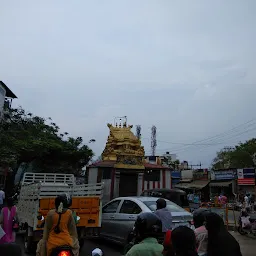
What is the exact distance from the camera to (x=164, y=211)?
20.0 ft

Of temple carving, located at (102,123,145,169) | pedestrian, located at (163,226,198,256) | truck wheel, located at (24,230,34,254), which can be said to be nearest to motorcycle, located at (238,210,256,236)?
truck wheel, located at (24,230,34,254)

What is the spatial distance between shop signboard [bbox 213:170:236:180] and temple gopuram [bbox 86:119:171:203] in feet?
48.7

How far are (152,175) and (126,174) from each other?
2028 mm

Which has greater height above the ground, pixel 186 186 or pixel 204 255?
pixel 186 186

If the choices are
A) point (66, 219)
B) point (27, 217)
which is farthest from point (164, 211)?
point (27, 217)

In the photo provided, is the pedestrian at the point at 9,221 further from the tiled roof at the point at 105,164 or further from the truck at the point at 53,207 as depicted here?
the tiled roof at the point at 105,164

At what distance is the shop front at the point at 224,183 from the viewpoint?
117ft

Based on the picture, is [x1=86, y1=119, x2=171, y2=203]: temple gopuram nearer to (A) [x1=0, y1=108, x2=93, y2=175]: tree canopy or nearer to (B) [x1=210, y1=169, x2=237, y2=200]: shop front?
(A) [x1=0, y1=108, x2=93, y2=175]: tree canopy

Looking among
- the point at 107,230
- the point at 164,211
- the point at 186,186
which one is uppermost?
the point at 186,186

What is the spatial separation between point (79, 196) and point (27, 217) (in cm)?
152

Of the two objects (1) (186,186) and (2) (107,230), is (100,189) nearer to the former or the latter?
(2) (107,230)

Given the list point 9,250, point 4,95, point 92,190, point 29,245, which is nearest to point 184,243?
point 9,250

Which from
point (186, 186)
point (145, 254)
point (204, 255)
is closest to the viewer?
point (145, 254)

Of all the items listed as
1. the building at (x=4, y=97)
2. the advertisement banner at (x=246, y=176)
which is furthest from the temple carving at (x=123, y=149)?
the advertisement banner at (x=246, y=176)
